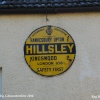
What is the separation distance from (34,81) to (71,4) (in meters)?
2.35

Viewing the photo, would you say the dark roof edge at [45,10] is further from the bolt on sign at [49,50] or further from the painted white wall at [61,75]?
the bolt on sign at [49,50]

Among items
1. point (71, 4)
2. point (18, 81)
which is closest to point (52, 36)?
point (71, 4)

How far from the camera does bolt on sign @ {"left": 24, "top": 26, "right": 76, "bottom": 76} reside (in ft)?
27.2

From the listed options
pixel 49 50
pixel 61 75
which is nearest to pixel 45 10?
pixel 49 50

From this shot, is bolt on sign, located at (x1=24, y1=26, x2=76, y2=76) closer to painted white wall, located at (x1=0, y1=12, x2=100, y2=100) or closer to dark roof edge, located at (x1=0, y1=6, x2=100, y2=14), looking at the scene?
painted white wall, located at (x1=0, y1=12, x2=100, y2=100)

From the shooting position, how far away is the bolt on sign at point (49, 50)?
8.28 m

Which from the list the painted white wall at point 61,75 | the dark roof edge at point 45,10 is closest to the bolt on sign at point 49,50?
the painted white wall at point 61,75

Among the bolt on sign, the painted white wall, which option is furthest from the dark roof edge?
the bolt on sign

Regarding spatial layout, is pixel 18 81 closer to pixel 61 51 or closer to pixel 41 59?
pixel 41 59

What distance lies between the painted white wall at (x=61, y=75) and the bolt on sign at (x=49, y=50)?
0.40 ft

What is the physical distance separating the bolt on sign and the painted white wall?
0.12 metres

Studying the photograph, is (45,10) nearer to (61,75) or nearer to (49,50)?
(49,50)

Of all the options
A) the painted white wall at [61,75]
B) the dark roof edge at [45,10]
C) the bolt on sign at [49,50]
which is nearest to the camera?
the painted white wall at [61,75]

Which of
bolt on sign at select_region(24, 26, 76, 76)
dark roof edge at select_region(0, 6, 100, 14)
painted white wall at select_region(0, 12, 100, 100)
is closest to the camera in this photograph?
painted white wall at select_region(0, 12, 100, 100)
